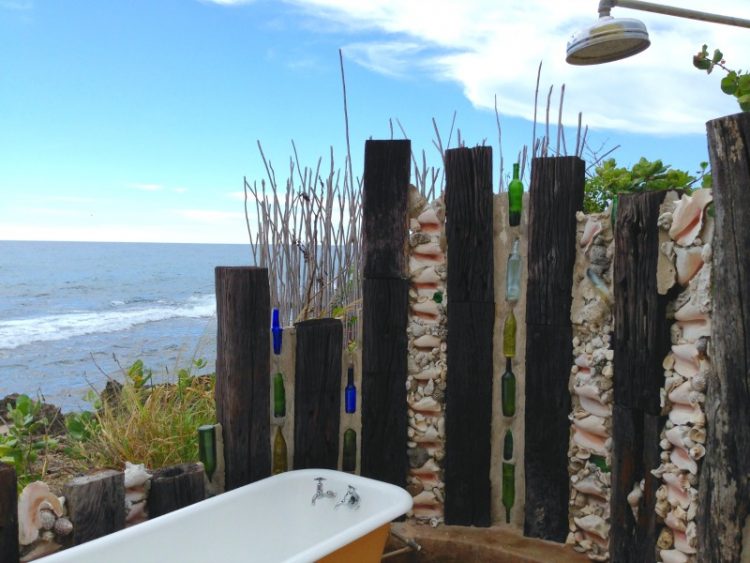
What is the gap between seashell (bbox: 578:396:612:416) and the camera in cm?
228

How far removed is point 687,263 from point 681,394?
0.37 m

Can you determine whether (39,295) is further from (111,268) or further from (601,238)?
(601,238)

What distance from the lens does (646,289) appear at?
6.69 feet

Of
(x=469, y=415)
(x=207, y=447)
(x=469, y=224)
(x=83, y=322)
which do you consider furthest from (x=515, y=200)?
(x=83, y=322)

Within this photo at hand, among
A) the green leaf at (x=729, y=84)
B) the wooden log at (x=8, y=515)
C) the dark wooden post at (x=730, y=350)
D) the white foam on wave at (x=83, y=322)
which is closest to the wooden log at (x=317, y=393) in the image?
the wooden log at (x=8, y=515)

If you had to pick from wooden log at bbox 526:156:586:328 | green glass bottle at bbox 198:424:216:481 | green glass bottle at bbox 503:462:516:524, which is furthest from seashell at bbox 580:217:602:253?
green glass bottle at bbox 198:424:216:481

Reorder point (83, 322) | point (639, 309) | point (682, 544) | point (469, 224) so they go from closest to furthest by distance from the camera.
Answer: point (682, 544) → point (639, 309) → point (469, 224) → point (83, 322)

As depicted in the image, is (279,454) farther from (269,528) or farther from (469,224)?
(469,224)

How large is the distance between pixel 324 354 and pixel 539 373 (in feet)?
2.65

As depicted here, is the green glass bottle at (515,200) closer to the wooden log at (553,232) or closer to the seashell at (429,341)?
the wooden log at (553,232)

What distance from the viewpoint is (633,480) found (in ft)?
7.01

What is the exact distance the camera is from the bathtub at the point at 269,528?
192 cm

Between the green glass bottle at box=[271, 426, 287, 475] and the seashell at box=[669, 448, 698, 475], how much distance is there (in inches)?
54.3

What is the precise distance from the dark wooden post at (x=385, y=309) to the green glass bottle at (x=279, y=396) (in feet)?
1.02
